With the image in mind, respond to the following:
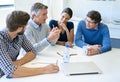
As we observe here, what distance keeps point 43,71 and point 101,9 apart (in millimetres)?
2381

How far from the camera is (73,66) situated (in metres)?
1.69

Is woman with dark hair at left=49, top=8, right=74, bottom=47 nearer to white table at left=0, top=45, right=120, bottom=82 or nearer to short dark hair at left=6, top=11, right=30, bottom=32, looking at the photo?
white table at left=0, top=45, right=120, bottom=82

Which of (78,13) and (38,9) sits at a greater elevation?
(38,9)

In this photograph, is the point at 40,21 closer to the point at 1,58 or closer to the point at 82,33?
the point at 82,33

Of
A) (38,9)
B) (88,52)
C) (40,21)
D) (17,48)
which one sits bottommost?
(88,52)

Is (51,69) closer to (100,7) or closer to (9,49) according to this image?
(9,49)

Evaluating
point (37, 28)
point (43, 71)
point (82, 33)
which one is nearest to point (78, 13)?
point (82, 33)

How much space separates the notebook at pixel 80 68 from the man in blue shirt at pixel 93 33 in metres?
0.60

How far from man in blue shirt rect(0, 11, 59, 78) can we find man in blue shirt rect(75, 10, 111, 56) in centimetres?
90

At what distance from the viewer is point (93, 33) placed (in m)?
2.58

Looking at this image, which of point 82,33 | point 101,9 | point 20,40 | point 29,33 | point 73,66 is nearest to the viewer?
point 73,66

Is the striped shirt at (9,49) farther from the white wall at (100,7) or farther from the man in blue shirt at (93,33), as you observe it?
the white wall at (100,7)

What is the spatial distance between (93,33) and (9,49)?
49.9 inches

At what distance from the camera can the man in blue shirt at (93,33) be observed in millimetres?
2426
